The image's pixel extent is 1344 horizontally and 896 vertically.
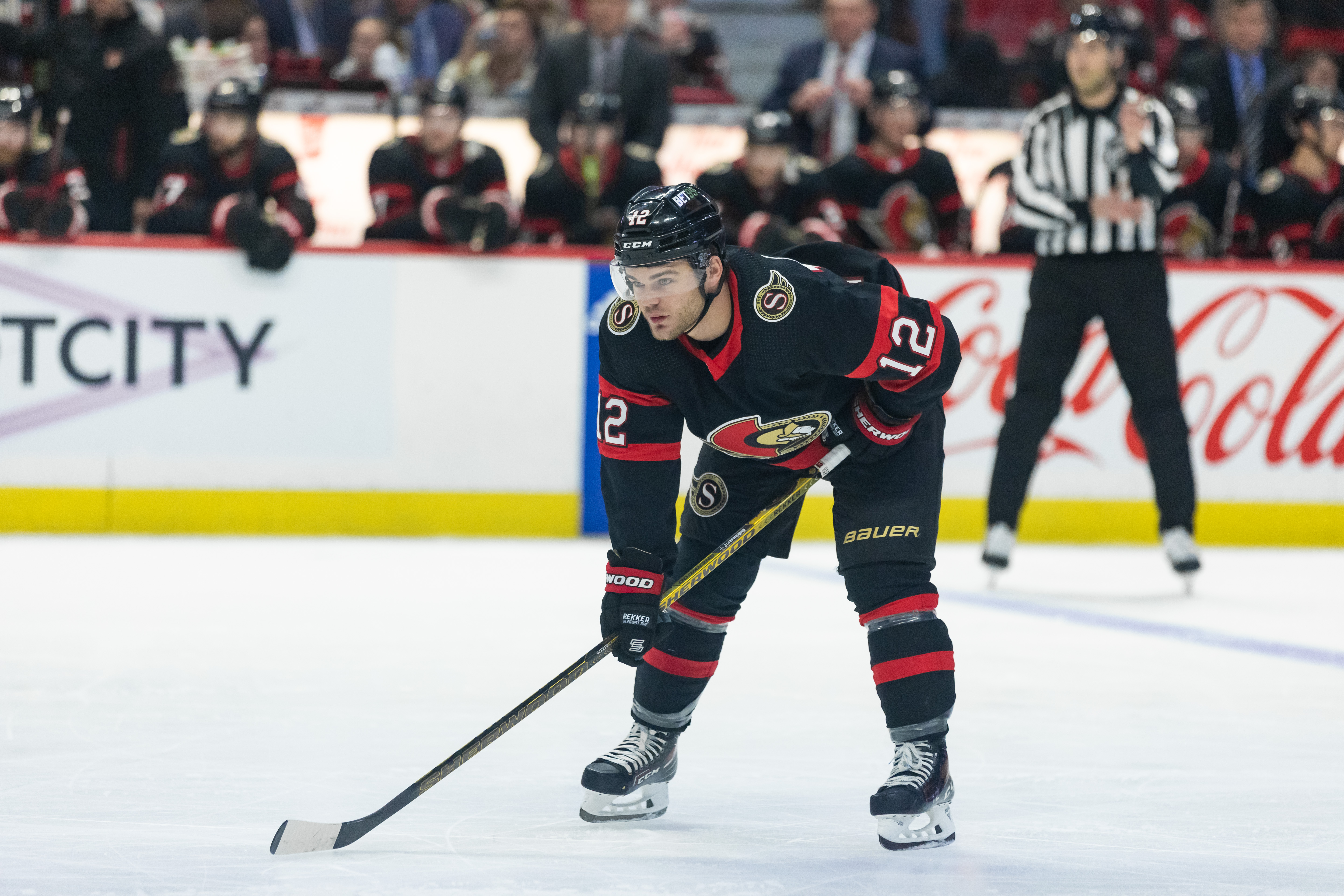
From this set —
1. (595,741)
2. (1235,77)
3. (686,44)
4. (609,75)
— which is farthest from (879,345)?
(686,44)

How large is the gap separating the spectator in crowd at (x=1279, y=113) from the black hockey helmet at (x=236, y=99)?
446cm

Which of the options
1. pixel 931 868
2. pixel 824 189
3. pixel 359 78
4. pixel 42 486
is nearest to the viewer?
pixel 931 868

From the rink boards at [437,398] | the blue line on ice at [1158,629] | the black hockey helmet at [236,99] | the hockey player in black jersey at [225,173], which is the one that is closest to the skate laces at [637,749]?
the blue line on ice at [1158,629]

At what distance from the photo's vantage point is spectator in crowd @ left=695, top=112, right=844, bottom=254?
6.88m

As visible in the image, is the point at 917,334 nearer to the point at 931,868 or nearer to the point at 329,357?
the point at 931,868

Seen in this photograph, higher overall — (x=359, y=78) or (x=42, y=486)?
(x=359, y=78)

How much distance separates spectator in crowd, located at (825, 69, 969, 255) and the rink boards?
468mm

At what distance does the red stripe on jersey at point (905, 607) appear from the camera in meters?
2.45

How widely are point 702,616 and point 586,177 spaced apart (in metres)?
4.55

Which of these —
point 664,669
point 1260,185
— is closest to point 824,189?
point 1260,185

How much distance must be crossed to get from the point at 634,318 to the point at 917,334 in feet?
1.35

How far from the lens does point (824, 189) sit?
696 cm

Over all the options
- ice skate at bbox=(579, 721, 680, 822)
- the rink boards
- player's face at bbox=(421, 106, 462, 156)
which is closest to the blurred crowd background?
player's face at bbox=(421, 106, 462, 156)

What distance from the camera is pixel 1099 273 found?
5086mm
